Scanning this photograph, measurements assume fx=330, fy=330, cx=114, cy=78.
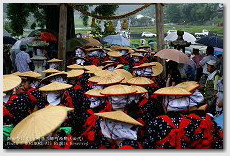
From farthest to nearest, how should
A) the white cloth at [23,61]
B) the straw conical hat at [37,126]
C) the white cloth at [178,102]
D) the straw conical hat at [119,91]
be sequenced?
the white cloth at [23,61]
the straw conical hat at [119,91]
the white cloth at [178,102]
the straw conical hat at [37,126]

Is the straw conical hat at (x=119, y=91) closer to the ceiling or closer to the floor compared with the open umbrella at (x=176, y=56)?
closer to the floor

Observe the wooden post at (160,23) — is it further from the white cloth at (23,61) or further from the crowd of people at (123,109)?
the white cloth at (23,61)

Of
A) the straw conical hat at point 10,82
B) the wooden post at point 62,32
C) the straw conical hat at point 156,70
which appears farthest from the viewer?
the wooden post at point 62,32

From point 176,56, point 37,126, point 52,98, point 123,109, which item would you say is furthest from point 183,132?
point 176,56

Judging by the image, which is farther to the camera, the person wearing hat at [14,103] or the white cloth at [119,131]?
the person wearing hat at [14,103]

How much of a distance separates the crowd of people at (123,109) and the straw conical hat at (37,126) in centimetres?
4

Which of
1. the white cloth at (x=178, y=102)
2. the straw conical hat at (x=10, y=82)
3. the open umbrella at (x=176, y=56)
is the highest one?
the open umbrella at (x=176, y=56)

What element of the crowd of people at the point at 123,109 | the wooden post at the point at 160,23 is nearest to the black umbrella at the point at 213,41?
the wooden post at the point at 160,23

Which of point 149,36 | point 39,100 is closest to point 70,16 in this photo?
point 39,100

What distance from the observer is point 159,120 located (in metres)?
4.58

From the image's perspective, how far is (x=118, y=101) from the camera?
5.23 metres

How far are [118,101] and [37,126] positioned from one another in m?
1.81

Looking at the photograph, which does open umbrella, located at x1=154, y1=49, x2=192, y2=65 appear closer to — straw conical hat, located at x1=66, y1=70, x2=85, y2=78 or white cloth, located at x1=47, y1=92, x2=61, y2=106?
straw conical hat, located at x1=66, y1=70, x2=85, y2=78

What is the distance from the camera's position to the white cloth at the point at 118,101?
5219mm
